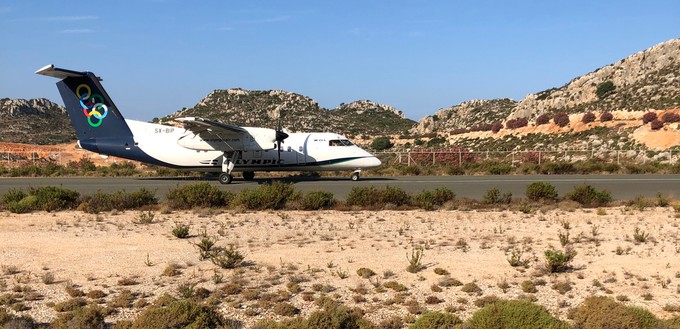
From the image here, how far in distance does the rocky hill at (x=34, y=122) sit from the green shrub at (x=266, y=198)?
266ft

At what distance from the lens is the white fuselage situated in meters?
28.6

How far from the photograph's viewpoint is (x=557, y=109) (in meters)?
84.1

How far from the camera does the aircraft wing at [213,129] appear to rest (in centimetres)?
2619

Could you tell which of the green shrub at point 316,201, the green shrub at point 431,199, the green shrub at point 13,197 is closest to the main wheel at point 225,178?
the green shrub at point 316,201

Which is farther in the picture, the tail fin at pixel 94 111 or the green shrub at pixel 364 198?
the tail fin at pixel 94 111

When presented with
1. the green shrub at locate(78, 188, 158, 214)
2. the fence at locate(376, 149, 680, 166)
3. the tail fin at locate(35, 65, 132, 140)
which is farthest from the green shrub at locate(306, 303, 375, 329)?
the fence at locate(376, 149, 680, 166)

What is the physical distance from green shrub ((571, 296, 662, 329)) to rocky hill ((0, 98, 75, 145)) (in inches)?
3706

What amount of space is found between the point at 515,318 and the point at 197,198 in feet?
47.5

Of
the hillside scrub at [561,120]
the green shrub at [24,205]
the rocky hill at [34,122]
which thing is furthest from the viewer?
the rocky hill at [34,122]

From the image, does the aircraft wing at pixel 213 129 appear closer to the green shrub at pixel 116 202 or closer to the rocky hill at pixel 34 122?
the green shrub at pixel 116 202

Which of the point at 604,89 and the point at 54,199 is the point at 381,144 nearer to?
the point at 604,89

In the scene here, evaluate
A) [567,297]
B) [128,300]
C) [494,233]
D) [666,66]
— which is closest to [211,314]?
[128,300]

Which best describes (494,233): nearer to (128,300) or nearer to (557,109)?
Answer: (128,300)

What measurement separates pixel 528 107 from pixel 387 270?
83.1 m
